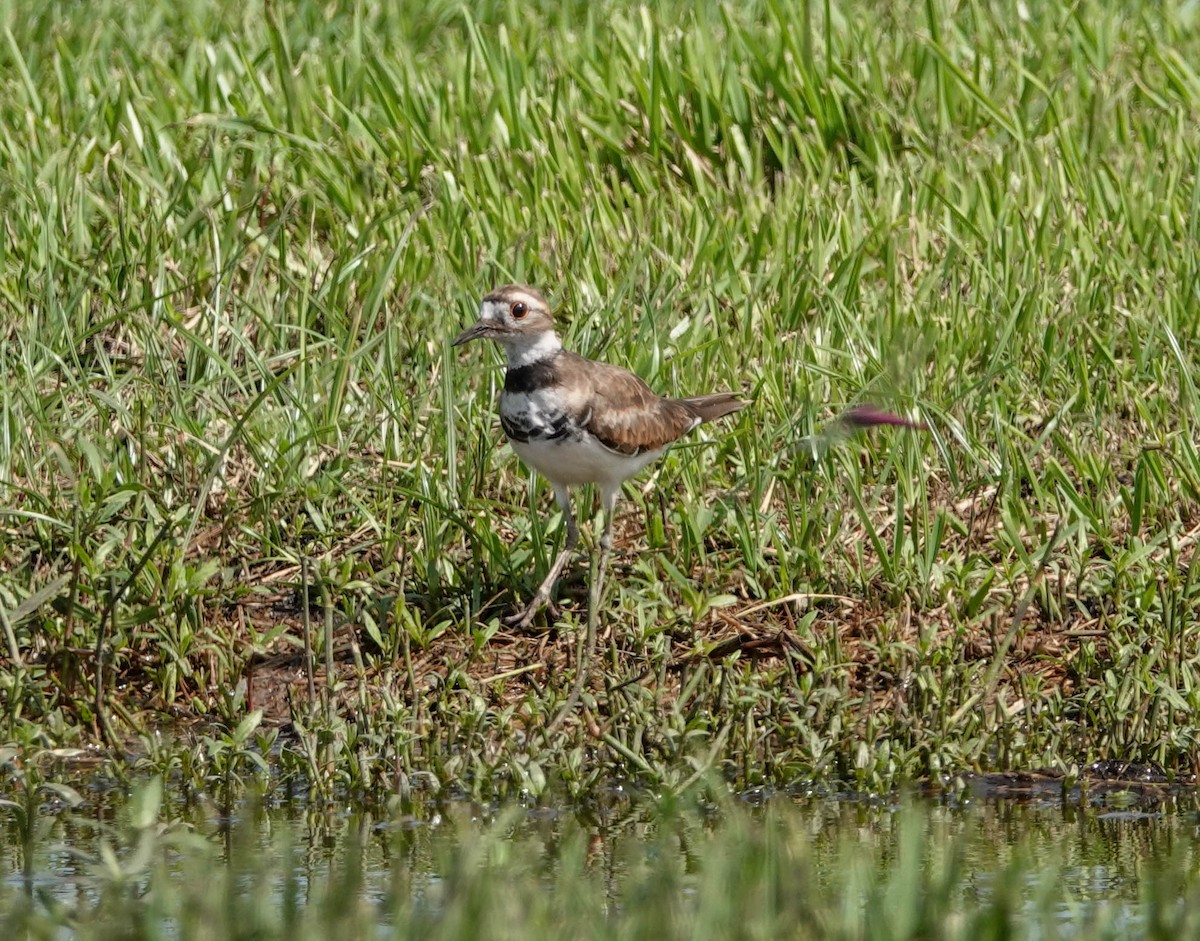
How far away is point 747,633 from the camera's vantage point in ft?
19.7

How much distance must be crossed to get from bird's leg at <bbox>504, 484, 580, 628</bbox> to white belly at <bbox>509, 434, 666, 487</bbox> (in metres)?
0.16

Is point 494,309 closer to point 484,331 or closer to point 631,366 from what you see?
point 484,331

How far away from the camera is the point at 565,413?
5.91 metres

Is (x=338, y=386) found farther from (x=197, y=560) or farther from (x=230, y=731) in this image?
(x=230, y=731)

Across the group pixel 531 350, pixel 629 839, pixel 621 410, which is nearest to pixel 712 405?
pixel 621 410

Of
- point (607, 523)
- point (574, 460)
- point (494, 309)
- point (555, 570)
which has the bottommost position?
point (555, 570)

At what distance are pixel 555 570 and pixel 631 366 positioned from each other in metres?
1.18

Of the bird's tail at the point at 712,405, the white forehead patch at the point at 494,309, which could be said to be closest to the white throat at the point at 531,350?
the white forehead patch at the point at 494,309

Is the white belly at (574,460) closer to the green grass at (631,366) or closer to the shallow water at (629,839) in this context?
the green grass at (631,366)

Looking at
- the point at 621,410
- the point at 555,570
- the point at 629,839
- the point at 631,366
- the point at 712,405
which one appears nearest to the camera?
the point at 629,839

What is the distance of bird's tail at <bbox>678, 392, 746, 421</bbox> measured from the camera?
6.45 meters

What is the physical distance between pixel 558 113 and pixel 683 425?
9.10 ft

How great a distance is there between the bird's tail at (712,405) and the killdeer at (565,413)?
0.11 metres

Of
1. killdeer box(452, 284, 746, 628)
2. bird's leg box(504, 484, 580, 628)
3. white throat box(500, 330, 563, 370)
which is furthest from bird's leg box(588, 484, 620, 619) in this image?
white throat box(500, 330, 563, 370)
